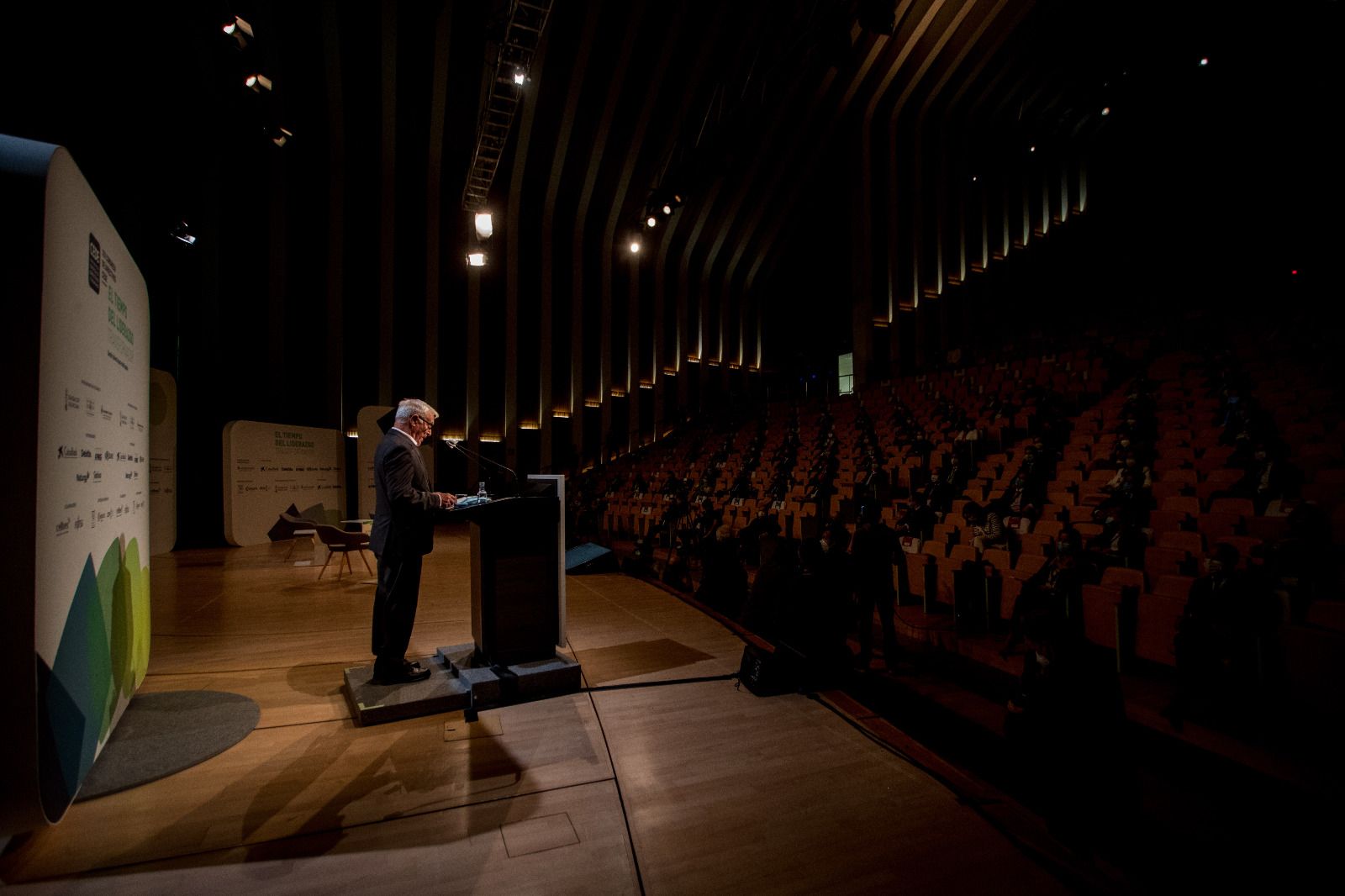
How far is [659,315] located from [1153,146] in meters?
12.4

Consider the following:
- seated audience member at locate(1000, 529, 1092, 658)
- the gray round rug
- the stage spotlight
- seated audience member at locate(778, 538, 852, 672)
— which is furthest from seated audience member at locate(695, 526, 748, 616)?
the stage spotlight

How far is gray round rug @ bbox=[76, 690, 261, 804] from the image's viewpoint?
2.01 metres

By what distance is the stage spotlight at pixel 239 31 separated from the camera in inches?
230

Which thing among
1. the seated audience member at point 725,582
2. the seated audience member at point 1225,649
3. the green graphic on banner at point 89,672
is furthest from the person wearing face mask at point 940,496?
the green graphic on banner at point 89,672

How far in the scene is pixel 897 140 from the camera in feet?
48.4

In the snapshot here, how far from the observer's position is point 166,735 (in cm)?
232

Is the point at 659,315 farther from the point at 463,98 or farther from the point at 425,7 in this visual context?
the point at 425,7

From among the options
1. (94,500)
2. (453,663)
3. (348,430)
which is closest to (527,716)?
(453,663)

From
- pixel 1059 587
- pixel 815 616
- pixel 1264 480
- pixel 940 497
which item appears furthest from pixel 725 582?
pixel 1264 480

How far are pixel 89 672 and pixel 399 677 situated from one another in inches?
42.7

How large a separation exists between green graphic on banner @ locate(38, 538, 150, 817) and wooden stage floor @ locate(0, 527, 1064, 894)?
21cm

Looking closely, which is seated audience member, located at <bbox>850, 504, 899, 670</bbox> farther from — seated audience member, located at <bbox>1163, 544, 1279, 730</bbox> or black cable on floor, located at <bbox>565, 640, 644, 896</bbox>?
black cable on floor, located at <bbox>565, 640, 644, 896</bbox>

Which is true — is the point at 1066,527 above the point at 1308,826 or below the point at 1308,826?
above

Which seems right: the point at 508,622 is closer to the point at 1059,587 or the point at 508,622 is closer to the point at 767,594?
the point at 767,594
